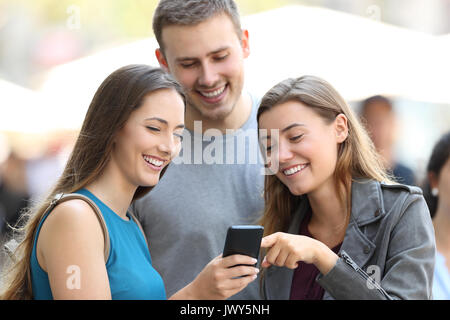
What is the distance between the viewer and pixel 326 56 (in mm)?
5051

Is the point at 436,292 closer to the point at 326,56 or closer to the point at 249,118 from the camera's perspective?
the point at 249,118

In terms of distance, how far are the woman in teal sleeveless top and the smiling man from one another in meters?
0.48

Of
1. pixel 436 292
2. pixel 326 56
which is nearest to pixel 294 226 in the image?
pixel 436 292

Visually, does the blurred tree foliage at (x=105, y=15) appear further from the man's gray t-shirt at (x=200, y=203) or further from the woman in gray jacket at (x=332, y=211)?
the woman in gray jacket at (x=332, y=211)

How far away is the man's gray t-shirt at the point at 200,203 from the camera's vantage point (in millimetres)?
2359

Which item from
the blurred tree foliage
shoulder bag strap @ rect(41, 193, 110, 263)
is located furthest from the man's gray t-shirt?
the blurred tree foliage

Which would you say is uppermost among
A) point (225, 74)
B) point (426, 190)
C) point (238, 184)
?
point (225, 74)

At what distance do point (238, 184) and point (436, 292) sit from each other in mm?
1155

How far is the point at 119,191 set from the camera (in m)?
1.83

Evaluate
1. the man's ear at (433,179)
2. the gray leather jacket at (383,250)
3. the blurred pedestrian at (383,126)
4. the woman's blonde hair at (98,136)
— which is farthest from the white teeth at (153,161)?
the blurred pedestrian at (383,126)

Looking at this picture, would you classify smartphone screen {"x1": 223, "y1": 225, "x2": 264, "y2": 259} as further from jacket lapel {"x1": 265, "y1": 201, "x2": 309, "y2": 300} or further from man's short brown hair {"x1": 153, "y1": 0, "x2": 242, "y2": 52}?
man's short brown hair {"x1": 153, "y1": 0, "x2": 242, "y2": 52}

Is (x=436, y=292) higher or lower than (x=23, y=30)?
lower

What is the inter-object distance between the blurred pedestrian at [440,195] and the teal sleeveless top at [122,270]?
5.55 feet
